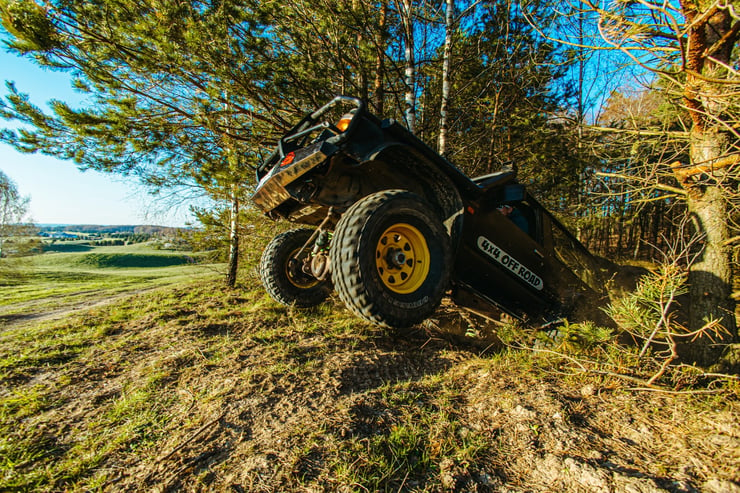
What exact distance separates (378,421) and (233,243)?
19.1ft

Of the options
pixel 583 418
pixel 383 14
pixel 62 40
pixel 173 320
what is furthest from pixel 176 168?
pixel 583 418

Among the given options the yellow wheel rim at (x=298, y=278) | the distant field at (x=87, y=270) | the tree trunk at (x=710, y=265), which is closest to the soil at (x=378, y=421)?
the yellow wheel rim at (x=298, y=278)

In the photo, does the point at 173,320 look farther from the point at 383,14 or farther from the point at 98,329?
the point at 383,14

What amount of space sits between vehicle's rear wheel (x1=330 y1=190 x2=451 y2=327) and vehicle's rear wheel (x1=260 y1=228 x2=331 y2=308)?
154cm

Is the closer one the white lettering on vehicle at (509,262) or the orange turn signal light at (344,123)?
the orange turn signal light at (344,123)

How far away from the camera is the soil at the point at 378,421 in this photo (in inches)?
55.2

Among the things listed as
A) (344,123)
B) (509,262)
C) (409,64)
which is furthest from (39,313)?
(509,262)

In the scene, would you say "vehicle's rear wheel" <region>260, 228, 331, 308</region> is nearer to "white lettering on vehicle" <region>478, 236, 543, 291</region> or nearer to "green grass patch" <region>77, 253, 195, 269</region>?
"white lettering on vehicle" <region>478, 236, 543, 291</region>

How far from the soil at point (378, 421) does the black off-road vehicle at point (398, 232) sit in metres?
0.63

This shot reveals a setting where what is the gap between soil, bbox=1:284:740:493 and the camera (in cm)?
140

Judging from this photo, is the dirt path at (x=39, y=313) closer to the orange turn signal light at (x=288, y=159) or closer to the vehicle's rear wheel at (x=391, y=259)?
the orange turn signal light at (x=288, y=159)

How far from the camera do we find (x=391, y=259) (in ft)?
8.06

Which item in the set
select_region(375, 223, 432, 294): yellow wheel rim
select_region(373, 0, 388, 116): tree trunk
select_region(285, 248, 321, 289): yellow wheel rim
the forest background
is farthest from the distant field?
select_region(375, 223, 432, 294): yellow wheel rim

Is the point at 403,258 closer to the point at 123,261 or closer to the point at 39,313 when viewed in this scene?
the point at 39,313
